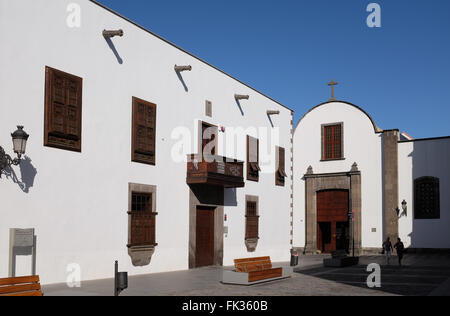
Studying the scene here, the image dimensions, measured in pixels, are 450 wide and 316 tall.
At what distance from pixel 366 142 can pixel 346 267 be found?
14.3 m

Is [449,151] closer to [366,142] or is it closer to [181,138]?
[366,142]

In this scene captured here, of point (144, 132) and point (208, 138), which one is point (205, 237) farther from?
point (144, 132)

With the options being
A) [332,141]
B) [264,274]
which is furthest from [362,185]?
[264,274]

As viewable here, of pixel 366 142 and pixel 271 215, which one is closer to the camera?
pixel 271 215

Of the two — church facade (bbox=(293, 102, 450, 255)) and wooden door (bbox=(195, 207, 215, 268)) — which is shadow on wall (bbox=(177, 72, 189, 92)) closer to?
wooden door (bbox=(195, 207, 215, 268))

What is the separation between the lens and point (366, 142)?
37.8 meters

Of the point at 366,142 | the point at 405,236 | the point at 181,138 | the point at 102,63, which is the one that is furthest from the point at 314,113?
the point at 102,63

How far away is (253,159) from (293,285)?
11.8 m

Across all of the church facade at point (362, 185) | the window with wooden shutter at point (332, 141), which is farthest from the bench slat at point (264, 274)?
the window with wooden shutter at point (332, 141)

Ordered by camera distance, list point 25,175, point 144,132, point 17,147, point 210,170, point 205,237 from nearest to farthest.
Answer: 1. point 17,147
2. point 25,175
3. point 144,132
4. point 210,170
5. point 205,237

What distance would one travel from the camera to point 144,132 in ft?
66.8

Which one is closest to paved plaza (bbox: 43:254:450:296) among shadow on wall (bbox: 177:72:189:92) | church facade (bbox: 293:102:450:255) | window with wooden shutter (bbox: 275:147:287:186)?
shadow on wall (bbox: 177:72:189:92)

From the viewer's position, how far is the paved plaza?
1474 centimetres

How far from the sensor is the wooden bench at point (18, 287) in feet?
30.4
